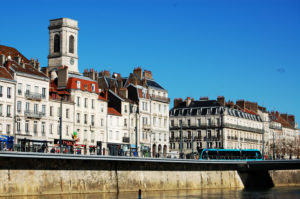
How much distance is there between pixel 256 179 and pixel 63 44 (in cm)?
3357

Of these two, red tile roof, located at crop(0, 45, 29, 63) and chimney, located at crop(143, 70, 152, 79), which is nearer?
red tile roof, located at crop(0, 45, 29, 63)

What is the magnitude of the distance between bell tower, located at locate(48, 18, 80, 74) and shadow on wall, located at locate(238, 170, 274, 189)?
29.2 metres

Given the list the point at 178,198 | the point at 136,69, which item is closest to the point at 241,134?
the point at 136,69

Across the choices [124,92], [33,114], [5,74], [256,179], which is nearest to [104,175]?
[33,114]

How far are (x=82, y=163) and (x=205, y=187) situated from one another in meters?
19.8

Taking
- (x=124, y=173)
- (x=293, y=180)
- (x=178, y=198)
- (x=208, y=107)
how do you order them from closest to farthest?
(x=178, y=198), (x=124, y=173), (x=293, y=180), (x=208, y=107)

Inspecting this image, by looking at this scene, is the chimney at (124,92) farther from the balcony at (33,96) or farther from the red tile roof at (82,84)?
the balcony at (33,96)

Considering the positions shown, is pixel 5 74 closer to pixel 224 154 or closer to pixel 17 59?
pixel 17 59

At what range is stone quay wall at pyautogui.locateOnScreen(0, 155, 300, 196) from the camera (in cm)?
5044

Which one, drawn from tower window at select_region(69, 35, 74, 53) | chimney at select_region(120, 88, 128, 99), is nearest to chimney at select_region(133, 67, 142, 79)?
chimney at select_region(120, 88, 128, 99)

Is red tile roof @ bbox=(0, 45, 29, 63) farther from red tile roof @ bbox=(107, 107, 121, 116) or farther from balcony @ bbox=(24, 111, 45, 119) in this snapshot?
red tile roof @ bbox=(107, 107, 121, 116)

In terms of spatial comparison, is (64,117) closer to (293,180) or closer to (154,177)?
(154,177)

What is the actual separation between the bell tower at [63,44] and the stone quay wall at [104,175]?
28.2m

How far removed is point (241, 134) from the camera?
12075 cm
